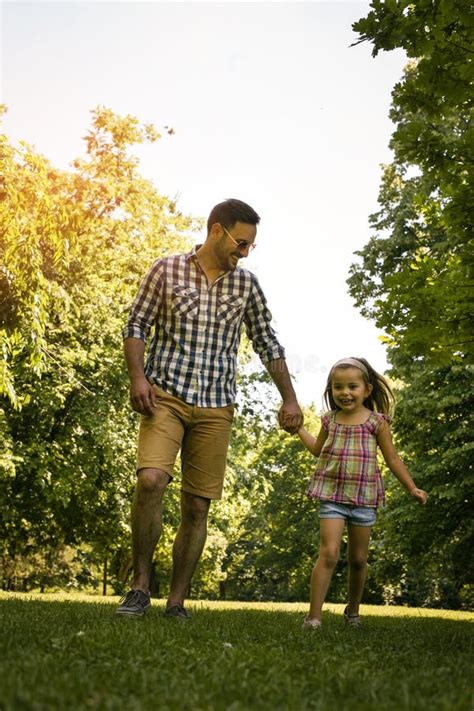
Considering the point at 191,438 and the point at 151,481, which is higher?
the point at 191,438

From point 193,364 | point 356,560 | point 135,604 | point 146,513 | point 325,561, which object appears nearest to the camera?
point 135,604

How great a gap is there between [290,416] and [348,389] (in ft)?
1.94

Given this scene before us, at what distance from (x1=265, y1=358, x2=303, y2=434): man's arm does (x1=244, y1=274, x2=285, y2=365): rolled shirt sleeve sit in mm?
67

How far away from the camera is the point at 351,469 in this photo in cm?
574

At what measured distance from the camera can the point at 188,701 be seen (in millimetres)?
2312

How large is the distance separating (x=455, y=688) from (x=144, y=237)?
2092 cm

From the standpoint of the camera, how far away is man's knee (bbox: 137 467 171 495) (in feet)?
16.2

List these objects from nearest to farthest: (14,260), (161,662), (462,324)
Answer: (161,662) → (462,324) → (14,260)

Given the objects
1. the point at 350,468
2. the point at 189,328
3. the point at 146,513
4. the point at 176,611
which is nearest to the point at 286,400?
the point at 350,468

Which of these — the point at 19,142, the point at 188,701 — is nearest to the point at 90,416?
the point at 19,142

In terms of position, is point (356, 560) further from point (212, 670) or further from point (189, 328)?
point (212, 670)

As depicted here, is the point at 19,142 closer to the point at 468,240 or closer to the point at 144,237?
the point at 468,240

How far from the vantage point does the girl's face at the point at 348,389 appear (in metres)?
5.95

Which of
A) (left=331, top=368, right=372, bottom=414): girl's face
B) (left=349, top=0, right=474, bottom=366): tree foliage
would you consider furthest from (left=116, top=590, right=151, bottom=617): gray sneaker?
(left=349, top=0, right=474, bottom=366): tree foliage
